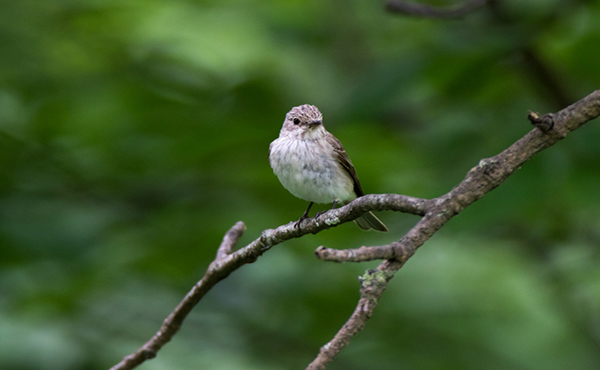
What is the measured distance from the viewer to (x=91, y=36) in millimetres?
6727

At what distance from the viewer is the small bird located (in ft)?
15.3

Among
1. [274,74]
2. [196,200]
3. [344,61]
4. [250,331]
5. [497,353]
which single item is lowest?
[497,353]

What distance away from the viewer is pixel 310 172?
467 cm

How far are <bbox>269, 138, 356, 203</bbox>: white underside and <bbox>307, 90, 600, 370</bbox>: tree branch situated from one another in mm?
2769

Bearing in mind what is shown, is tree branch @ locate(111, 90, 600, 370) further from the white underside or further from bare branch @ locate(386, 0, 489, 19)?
bare branch @ locate(386, 0, 489, 19)

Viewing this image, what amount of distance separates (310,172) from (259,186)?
52.9 inches

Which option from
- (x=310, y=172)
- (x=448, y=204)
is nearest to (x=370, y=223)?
(x=310, y=172)

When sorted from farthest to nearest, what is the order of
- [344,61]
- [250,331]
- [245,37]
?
1. [344,61]
2. [245,37]
3. [250,331]

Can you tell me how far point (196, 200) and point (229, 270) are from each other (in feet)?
11.4

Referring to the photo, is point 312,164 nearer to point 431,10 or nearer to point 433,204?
point 431,10

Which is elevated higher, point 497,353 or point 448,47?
point 448,47

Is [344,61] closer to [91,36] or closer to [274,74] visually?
[274,74]

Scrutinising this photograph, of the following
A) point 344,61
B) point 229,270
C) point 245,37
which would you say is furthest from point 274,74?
point 229,270

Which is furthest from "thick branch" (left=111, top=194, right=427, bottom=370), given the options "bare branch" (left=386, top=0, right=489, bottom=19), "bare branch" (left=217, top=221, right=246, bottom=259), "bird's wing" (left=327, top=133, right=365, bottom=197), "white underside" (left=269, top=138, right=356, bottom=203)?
"bare branch" (left=386, top=0, right=489, bottom=19)
